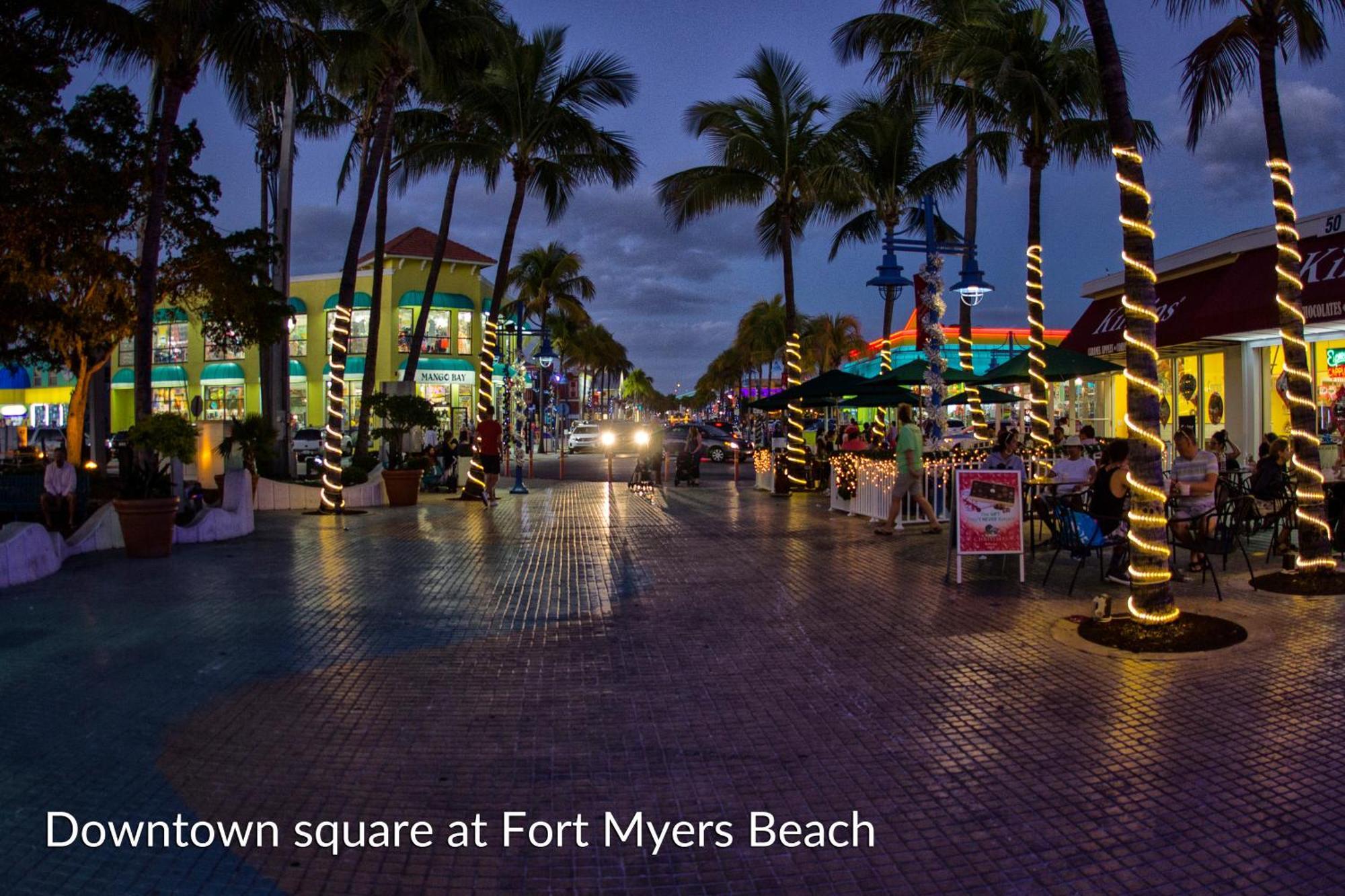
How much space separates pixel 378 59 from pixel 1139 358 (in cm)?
1491

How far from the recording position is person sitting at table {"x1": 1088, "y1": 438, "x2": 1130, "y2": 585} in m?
8.94

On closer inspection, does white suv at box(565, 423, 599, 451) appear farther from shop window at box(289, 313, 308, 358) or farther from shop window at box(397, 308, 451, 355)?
shop window at box(289, 313, 308, 358)

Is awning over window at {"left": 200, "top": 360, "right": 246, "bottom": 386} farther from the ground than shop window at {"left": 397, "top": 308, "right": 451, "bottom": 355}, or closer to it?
closer to it

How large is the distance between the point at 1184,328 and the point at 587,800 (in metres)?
18.0

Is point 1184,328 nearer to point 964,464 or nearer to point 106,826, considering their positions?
point 964,464

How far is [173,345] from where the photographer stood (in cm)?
4991

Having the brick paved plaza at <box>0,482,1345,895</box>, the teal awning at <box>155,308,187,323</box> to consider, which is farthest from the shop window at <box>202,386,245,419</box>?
the brick paved plaza at <box>0,482,1345,895</box>

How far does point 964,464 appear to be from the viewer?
46.3 ft

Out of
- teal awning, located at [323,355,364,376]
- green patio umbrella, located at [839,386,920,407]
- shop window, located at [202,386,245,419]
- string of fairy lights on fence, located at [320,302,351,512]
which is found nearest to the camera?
green patio umbrella, located at [839,386,920,407]

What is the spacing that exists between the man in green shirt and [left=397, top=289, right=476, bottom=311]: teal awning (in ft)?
116

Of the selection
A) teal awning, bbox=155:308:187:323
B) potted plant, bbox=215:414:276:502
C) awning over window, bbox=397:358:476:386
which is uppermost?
teal awning, bbox=155:308:187:323

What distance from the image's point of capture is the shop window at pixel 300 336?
47781 mm

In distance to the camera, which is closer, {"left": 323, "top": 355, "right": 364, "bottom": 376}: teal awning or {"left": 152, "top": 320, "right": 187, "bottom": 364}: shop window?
{"left": 323, "top": 355, "right": 364, "bottom": 376}: teal awning

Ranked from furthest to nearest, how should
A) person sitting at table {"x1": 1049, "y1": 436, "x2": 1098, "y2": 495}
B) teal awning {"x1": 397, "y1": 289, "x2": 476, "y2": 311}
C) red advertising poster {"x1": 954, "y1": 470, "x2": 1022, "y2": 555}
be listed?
teal awning {"x1": 397, "y1": 289, "x2": 476, "y2": 311} < person sitting at table {"x1": 1049, "y1": 436, "x2": 1098, "y2": 495} < red advertising poster {"x1": 954, "y1": 470, "x2": 1022, "y2": 555}
